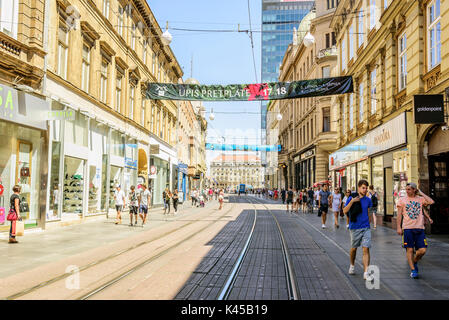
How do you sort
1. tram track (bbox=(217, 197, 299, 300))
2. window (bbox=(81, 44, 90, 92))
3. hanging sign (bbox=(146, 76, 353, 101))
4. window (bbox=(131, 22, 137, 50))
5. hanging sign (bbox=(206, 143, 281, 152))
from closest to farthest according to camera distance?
tram track (bbox=(217, 197, 299, 300)), window (bbox=(81, 44, 90, 92)), hanging sign (bbox=(146, 76, 353, 101)), window (bbox=(131, 22, 137, 50)), hanging sign (bbox=(206, 143, 281, 152))

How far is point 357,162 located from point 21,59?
17.4m

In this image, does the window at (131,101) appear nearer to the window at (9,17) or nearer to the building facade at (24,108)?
the building facade at (24,108)

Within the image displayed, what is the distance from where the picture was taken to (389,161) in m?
17.0

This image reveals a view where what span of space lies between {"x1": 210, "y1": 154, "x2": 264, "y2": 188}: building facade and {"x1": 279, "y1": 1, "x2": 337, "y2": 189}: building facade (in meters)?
111

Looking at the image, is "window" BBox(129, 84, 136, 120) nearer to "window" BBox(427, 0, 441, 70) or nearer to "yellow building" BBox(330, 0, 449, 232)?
"yellow building" BBox(330, 0, 449, 232)

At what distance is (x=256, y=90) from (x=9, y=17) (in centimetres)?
1093

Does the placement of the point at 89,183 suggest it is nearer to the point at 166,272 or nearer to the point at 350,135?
the point at 166,272

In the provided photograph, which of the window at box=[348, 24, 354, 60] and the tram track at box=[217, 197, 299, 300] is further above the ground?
the window at box=[348, 24, 354, 60]

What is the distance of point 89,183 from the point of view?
60.3ft

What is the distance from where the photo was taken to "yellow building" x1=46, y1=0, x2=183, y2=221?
15.0 metres

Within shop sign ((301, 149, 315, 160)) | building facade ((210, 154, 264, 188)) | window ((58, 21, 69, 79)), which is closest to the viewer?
window ((58, 21, 69, 79))

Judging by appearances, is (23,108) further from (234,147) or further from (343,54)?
(234,147)

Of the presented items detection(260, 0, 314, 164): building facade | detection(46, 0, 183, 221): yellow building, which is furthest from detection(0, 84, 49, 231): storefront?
detection(260, 0, 314, 164): building facade

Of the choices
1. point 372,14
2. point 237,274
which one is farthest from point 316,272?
point 372,14
